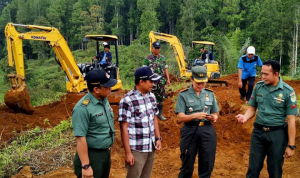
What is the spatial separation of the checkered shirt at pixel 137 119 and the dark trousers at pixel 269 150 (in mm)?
1296

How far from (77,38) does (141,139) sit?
4724 centimetres

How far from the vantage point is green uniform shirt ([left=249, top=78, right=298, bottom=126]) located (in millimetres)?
3117

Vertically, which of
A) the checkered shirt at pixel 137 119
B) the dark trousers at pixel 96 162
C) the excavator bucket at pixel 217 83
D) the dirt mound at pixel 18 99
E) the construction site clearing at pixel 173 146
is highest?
the checkered shirt at pixel 137 119

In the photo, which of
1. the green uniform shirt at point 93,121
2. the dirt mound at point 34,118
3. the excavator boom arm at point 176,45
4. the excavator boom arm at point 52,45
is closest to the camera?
the green uniform shirt at point 93,121

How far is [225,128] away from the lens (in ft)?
19.9

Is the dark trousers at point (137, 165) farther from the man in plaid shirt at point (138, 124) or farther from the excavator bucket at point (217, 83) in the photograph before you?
the excavator bucket at point (217, 83)

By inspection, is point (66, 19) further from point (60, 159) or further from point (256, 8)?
point (60, 159)

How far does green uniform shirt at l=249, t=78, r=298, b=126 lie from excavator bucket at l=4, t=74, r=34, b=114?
6500 mm

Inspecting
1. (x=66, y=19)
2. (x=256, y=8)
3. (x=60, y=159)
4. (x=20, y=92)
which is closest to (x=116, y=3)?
(x=66, y=19)

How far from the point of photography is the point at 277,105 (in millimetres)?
3141

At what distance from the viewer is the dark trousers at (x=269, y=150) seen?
314 cm

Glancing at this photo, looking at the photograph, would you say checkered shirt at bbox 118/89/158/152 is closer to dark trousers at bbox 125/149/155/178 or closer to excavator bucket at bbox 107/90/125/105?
dark trousers at bbox 125/149/155/178

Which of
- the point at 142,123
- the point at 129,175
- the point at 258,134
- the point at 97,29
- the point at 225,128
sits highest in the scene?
the point at 97,29

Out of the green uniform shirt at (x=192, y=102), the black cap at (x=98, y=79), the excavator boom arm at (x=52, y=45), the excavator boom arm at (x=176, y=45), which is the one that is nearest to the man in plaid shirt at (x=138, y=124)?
the black cap at (x=98, y=79)
